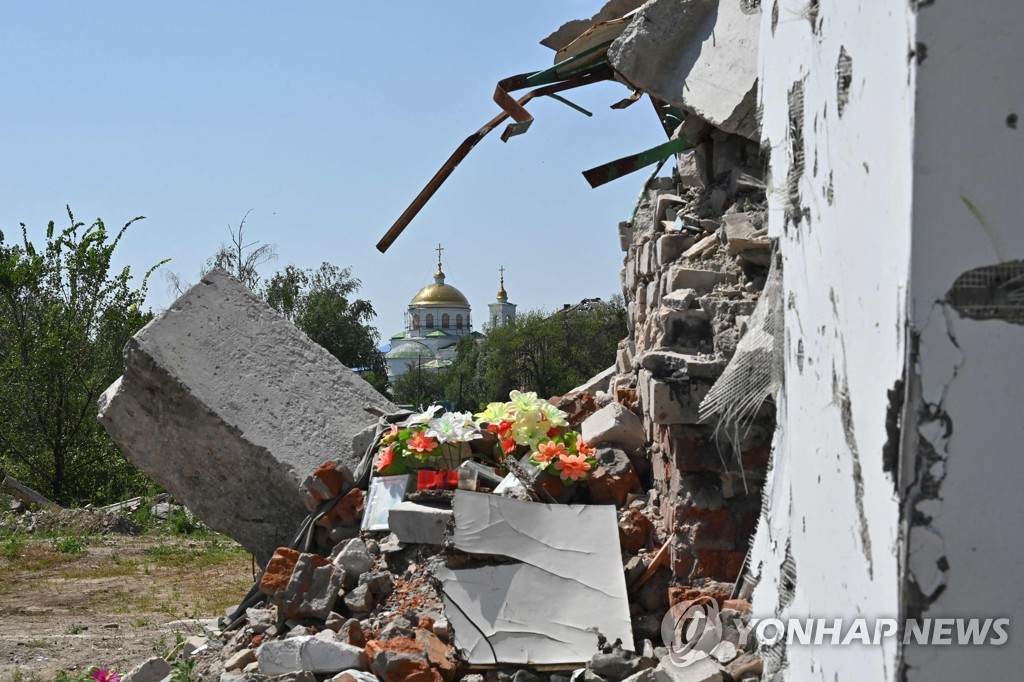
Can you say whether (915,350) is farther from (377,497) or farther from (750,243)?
(377,497)

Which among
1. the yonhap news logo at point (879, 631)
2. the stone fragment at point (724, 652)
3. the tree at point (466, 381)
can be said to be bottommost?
the stone fragment at point (724, 652)

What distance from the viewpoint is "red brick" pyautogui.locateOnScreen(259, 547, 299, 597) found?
3.86m

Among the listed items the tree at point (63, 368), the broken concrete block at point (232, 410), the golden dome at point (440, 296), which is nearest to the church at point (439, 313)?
the golden dome at point (440, 296)

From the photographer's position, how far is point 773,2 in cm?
165

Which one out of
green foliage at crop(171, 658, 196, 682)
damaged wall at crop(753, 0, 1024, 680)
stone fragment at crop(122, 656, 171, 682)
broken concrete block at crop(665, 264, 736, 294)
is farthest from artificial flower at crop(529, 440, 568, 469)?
damaged wall at crop(753, 0, 1024, 680)

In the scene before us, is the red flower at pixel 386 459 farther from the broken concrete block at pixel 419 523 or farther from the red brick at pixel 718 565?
the red brick at pixel 718 565

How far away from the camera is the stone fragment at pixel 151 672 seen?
3.93 m

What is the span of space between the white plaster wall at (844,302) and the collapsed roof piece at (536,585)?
154 cm

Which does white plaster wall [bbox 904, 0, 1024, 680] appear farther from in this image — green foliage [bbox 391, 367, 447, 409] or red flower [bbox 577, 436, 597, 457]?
green foliage [bbox 391, 367, 447, 409]

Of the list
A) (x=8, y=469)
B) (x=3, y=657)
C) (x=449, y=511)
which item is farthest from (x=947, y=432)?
(x=8, y=469)

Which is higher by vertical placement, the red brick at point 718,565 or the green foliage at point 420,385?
the green foliage at point 420,385

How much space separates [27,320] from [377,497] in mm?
10804

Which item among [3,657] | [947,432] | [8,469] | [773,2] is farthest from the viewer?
[8,469]

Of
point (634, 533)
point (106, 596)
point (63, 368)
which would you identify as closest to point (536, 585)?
point (634, 533)
